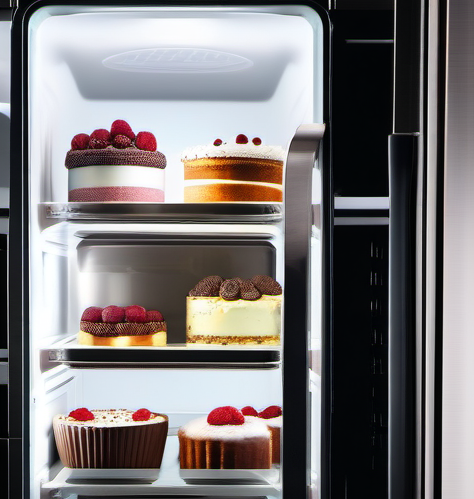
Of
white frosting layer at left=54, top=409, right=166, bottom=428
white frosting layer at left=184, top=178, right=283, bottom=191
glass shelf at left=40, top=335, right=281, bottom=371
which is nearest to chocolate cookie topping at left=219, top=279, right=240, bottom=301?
glass shelf at left=40, top=335, right=281, bottom=371

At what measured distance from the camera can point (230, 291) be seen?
1449mm

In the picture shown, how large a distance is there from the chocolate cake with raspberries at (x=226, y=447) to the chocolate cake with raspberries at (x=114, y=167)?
0.61 m

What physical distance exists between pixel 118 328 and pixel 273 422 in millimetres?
473

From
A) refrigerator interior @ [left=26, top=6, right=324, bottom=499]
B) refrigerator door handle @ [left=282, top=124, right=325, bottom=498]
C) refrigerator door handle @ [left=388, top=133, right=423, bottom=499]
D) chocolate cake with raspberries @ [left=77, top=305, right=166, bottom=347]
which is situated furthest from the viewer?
chocolate cake with raspberries @ [left=77, top=305, right=166, bottom=347]

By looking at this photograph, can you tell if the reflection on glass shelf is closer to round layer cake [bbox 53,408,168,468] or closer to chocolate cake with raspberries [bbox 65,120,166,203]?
round layer cake [bbox 53,408,168,468]

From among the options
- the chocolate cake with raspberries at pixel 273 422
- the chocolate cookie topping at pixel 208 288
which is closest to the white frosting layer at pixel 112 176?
the chocolate cookie topping at pixel 208 288

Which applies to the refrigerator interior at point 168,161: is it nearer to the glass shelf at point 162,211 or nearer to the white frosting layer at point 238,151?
the glass shelf at point 162,211

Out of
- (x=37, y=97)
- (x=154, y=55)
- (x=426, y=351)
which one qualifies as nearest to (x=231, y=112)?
(x=154, y=55)

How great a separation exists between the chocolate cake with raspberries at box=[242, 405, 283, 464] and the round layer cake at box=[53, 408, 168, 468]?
0.83 feet

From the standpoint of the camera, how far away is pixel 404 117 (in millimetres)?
1055

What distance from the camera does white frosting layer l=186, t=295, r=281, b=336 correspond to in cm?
145

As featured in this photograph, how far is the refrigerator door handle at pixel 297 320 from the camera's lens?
116 cm

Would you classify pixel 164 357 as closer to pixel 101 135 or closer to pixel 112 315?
pixel 112 315

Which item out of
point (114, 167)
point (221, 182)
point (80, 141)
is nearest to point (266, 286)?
point (221, 182)
